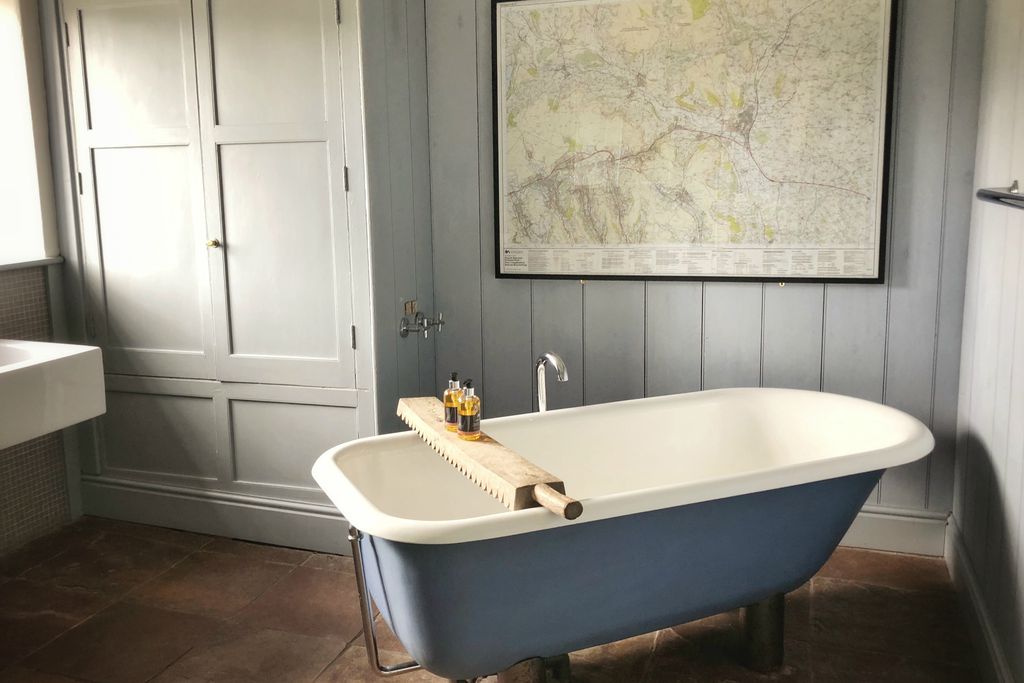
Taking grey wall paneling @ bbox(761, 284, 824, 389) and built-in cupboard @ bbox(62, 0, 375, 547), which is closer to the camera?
built-in cupboard @ bbox(62, 0, 375, 547)

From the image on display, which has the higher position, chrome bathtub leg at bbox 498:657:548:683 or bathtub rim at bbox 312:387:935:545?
bathtub rim at bbox 312:387:935:545

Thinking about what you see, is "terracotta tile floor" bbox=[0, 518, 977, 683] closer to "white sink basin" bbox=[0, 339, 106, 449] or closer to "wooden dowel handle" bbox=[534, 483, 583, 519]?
"white sink basin" bbox=[0, 339, 106, 449]

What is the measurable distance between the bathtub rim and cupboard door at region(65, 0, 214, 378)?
49.3 inches

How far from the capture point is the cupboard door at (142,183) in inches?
115

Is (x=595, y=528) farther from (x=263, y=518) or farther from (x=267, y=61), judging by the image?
(x=267, y=61)

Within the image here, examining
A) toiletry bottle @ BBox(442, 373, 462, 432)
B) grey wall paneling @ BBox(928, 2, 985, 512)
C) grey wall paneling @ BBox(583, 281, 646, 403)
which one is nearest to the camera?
toiletry bottle @ BBox(442, 373, 462, 432)

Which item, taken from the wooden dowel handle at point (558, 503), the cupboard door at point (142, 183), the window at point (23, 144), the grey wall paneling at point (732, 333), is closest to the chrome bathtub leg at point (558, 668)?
the wooden dowel handle at point (558, 503)

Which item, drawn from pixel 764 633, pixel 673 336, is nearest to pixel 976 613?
pixel 764 633

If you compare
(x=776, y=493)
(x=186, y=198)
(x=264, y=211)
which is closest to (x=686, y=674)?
(x=776, y=493)

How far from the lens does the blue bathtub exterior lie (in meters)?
1.77

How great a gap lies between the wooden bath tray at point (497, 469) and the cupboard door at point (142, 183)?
1216 millimetres

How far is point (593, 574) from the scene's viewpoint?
1876 millimetres

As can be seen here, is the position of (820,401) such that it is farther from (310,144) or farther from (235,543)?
(235,543)

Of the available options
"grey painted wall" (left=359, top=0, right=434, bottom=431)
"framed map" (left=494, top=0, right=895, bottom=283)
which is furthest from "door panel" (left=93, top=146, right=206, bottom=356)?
"framed map" (left=494, top=0, right=895, bottom=283)
